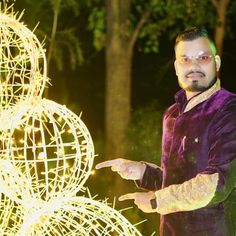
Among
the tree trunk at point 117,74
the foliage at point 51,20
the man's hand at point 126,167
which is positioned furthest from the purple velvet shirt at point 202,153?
the foliage at point 51,20

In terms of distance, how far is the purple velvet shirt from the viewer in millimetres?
2092

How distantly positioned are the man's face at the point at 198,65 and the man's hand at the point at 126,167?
345 millimetres

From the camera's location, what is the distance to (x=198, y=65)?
2.23 meters

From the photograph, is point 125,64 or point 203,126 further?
point 125,64

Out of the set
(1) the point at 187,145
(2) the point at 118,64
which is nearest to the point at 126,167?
(1) the point at 187,145

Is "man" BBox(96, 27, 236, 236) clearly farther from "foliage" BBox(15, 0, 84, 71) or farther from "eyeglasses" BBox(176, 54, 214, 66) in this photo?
"foliage" BBox(15, 0, 84, 71)

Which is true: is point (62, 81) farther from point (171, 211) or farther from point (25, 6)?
point (171, 211)

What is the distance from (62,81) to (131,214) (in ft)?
20.0

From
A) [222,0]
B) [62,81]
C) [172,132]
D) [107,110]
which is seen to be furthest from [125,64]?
[62,81]

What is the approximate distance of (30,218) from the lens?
2178 millimetres

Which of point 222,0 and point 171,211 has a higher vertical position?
point 222,0

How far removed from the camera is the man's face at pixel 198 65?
2.23m

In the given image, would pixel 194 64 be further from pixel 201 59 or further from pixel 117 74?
pixel 117 74

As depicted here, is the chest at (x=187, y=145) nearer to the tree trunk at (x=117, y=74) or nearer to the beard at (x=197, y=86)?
the beard at (x=197, y=86)
